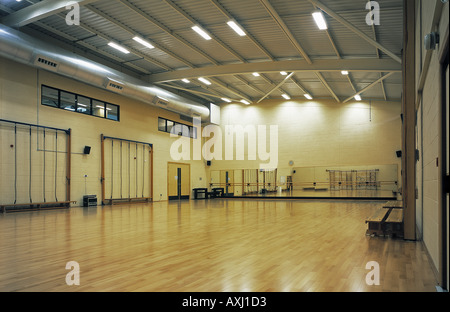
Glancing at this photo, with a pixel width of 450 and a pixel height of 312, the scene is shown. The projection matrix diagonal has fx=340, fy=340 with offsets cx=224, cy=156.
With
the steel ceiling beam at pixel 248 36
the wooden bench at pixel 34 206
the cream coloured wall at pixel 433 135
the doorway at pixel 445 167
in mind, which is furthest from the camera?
the wooden bench at pixel 34 206

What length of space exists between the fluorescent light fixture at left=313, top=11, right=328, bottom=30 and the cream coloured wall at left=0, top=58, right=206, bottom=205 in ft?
32.8

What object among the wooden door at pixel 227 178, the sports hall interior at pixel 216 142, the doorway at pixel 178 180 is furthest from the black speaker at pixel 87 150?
the wooden door at pixel 227 178

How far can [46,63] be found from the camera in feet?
Answer: 38.3

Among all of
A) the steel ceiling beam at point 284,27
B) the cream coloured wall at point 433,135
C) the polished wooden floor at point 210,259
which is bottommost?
the polished wooden floor at point 210,259

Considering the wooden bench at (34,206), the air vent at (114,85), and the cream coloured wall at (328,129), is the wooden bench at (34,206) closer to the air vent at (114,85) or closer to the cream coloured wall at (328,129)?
the air vent at (114,85)

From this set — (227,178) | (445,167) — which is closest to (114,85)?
(227,178)

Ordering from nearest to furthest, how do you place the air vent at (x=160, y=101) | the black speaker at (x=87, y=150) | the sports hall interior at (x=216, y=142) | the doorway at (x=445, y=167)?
the doorway at (x=445, y=167)
the sports hall interior at (x=216, y=142)
the black speaker at (x=87, y=150)
the air vent at (x=160, y=101)

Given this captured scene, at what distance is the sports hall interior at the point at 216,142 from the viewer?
394 cm

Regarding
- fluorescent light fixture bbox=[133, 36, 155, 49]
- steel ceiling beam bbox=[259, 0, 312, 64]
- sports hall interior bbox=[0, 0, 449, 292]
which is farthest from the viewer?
fluorescent light fixture bbox=[133, 36, 155, 49]

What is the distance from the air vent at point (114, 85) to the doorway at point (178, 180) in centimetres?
644

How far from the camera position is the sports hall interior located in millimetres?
3941

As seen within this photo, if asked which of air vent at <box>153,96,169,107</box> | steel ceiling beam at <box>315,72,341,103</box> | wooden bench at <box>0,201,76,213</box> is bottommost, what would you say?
wooden bench at <box>0,201,76,213</box>

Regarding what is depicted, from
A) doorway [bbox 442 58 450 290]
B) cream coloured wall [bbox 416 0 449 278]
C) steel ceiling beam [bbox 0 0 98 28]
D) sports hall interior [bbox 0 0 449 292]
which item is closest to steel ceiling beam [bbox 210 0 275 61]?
sports hall interior [bbox 0 0 449 292]

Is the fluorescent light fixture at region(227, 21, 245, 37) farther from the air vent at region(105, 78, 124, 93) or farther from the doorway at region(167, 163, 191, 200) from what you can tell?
the doorway at region(167, 163, 191, 200)
